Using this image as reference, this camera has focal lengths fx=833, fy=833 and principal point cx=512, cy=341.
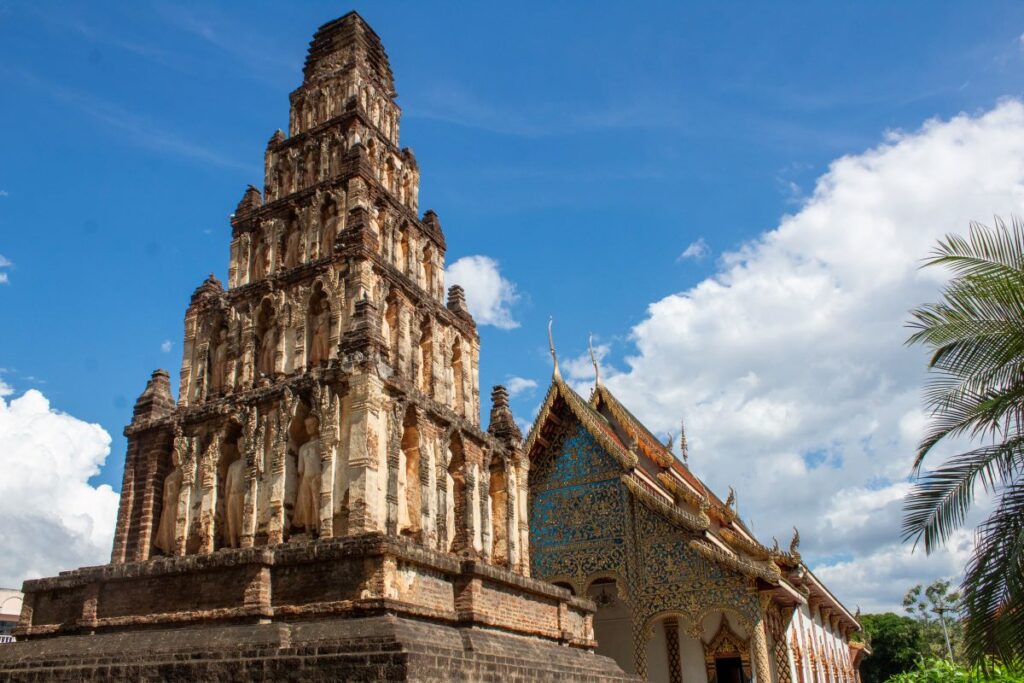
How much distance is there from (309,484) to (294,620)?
6.57ft

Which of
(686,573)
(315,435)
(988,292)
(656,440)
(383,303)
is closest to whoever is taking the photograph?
(988,292)

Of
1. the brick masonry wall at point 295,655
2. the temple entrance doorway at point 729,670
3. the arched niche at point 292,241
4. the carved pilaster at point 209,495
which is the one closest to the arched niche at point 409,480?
the brick masonry wall at point 295,655

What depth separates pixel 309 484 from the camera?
1130 centimetres

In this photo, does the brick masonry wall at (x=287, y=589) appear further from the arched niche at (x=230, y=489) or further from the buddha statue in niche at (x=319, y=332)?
the buddha statue in niche at (x=319, y=332)

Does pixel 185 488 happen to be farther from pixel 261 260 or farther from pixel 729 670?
pixel 729 670

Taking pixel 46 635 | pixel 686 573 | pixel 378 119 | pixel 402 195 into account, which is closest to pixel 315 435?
pixel 46 635

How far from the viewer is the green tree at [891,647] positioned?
1751 inches

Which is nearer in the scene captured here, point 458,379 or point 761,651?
point 458,379

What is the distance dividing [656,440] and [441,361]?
10.4m

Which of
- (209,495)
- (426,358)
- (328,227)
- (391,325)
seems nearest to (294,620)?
(209,495)

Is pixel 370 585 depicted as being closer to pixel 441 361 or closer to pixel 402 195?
pixel 441 361

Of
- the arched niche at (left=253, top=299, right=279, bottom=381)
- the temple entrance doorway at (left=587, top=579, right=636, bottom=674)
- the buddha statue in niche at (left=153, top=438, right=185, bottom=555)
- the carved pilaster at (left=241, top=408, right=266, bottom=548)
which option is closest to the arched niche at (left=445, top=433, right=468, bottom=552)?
the carved pilaster at (left=241, top=408, right=266, bottom=548)

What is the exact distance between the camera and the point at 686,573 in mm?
17641

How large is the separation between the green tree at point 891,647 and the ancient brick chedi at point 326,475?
37.7m
